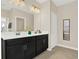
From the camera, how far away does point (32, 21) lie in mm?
4082

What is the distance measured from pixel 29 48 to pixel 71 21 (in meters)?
3.27

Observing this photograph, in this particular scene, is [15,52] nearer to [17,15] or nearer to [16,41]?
[16,41]

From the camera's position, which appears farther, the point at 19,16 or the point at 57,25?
the point at 57,25

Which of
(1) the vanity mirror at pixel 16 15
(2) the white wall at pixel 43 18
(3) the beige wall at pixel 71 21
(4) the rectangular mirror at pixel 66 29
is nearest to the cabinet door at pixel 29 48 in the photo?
(1) the vanity mirror at pixel 16 15

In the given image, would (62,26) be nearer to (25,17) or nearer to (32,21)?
(32,21)

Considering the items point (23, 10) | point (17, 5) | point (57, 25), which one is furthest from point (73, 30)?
point (17, 5)

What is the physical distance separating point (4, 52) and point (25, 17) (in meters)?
1.84

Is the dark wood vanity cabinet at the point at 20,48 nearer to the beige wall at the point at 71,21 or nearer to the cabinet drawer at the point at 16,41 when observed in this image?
the cabinet drawer at the point at 16,41

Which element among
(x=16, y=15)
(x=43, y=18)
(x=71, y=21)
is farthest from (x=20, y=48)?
(x=71, y=21)

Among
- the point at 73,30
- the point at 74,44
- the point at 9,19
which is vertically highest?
the point at 9,19

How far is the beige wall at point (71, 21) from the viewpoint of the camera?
4730mm

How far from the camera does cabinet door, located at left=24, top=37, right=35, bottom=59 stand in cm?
268

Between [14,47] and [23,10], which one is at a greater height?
[23,10]

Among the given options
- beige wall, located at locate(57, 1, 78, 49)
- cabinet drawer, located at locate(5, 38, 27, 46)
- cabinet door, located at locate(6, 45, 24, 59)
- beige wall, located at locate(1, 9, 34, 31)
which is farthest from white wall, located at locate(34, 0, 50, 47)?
cabinet door, located at locate(6, 45, 24, 59)
